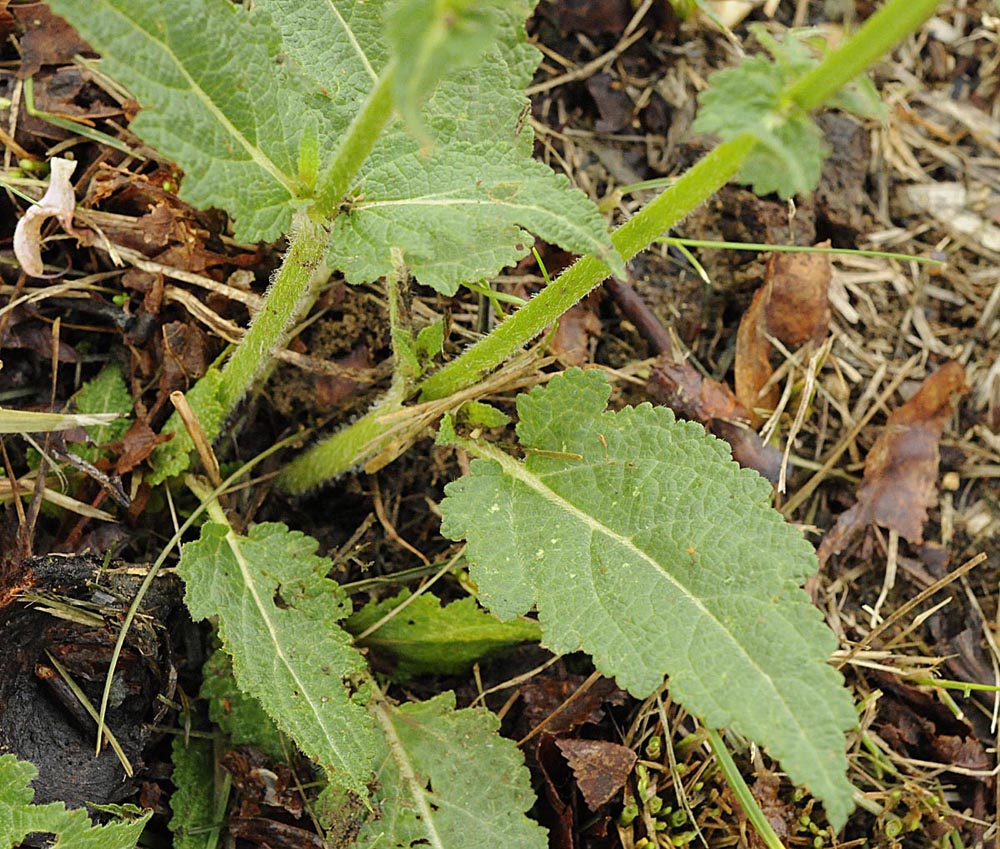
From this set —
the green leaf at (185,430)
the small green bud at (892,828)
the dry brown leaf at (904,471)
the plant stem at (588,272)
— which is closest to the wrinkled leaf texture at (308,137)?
the plant stem at (588,272)

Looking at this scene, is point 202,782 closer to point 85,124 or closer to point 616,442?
point 616,442

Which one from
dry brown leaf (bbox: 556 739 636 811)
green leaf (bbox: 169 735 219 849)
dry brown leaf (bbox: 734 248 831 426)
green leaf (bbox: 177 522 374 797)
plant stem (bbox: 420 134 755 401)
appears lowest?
green leaf (bbox: 169 735 219 849)

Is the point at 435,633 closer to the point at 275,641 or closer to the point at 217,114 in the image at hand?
the point at 275,641

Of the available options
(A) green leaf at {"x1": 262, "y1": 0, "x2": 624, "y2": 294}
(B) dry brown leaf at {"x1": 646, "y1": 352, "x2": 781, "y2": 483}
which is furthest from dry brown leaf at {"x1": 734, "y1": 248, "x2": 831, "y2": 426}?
(A) green leaf at {"x1": 262, "y1": 0, "x2": 624, "y2": 294}

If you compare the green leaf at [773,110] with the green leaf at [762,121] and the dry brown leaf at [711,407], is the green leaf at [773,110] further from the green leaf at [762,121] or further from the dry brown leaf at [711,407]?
the dry brown leaf at [711,407]

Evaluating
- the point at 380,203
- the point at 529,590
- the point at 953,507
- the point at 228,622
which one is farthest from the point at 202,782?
the point at 953,507

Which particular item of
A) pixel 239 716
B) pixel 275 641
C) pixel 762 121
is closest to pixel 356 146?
pixel 762 121

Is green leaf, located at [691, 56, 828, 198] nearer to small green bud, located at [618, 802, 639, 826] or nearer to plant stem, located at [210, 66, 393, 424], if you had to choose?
plant stem, located at [210, 66, 393, 424]
